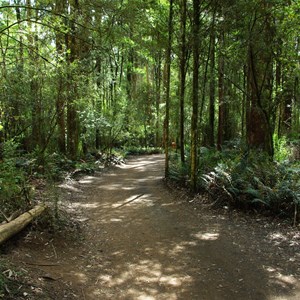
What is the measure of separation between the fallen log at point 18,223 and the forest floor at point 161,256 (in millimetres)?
195

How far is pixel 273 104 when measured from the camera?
10.2 meters

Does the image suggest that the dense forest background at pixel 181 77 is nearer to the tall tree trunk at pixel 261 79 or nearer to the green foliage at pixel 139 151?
the tall tree trunk at pixel 261 79

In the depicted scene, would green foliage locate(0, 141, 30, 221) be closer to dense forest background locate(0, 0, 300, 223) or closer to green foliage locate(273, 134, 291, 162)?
dense forest background locate(0, 0, 300, 223)

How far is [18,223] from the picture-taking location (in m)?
5.14

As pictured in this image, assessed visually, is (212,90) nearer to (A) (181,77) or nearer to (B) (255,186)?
(A) (181,77)

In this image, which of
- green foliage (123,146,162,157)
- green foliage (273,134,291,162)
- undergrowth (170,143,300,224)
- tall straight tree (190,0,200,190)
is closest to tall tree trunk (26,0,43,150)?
tall straight tree (190,0,200,190)

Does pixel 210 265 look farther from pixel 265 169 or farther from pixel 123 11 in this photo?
pixel 123 11

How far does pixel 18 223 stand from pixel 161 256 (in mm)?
2534

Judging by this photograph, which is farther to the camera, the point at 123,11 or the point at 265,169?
the point at 265,169

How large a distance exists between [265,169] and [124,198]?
427 centimetres

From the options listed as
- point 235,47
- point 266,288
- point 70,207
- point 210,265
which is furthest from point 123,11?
point 266,288

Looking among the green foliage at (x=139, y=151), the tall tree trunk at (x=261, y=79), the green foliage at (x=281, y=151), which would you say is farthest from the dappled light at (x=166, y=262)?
the green foliage at (x=139, y=151)

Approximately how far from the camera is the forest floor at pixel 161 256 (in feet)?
13.1

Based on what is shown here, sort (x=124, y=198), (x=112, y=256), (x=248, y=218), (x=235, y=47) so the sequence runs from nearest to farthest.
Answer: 1. (x=112, y=256)
2. (x=248, y=218)
3. (x=124, y=198)
4. (x=235, y=47)
